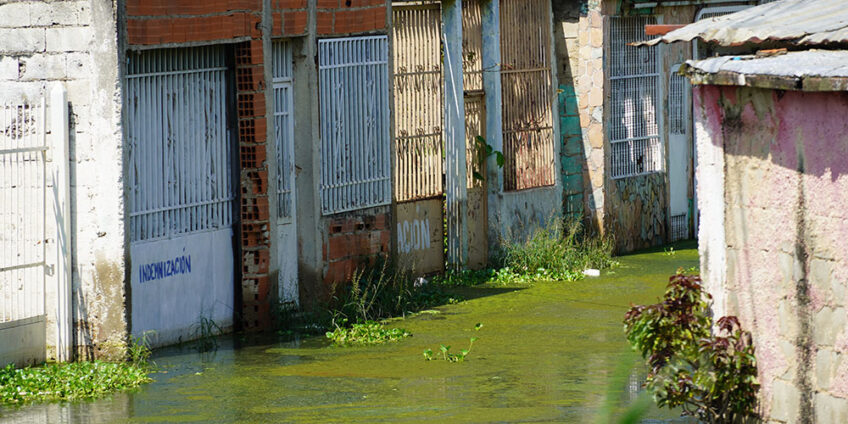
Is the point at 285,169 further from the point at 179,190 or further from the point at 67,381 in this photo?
the point at 67,381

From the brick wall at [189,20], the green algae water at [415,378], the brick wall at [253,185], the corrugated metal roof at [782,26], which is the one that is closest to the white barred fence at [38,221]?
the brick wall at [189,20]

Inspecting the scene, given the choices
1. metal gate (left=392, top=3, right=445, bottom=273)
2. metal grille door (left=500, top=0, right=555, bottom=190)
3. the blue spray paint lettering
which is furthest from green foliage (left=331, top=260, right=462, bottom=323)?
metal grille door (left=500, top=0, right=555, bottom=190)

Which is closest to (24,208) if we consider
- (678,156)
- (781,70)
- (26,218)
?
(26,218)

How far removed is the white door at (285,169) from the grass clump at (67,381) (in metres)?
2.39

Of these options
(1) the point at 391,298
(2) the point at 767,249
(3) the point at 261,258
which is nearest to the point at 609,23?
(1) the point at 391,298

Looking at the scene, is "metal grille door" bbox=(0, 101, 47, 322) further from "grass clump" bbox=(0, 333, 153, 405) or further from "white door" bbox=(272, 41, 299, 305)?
"white door" bbox=(272, 41, 299, 305)

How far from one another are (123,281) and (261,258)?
1784 millimetres

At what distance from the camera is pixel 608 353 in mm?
10688

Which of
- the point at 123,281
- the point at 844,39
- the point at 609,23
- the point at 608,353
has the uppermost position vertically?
the point at 609,23

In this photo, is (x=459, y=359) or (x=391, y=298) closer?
(x=459, y=359)

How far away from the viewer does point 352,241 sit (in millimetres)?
12906

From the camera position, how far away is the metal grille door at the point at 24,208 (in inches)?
390

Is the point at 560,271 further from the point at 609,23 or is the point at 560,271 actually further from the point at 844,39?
the point at 844,39

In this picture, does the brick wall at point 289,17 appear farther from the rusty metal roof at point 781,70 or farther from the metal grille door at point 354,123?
the rusty metal roof at point 781,70
